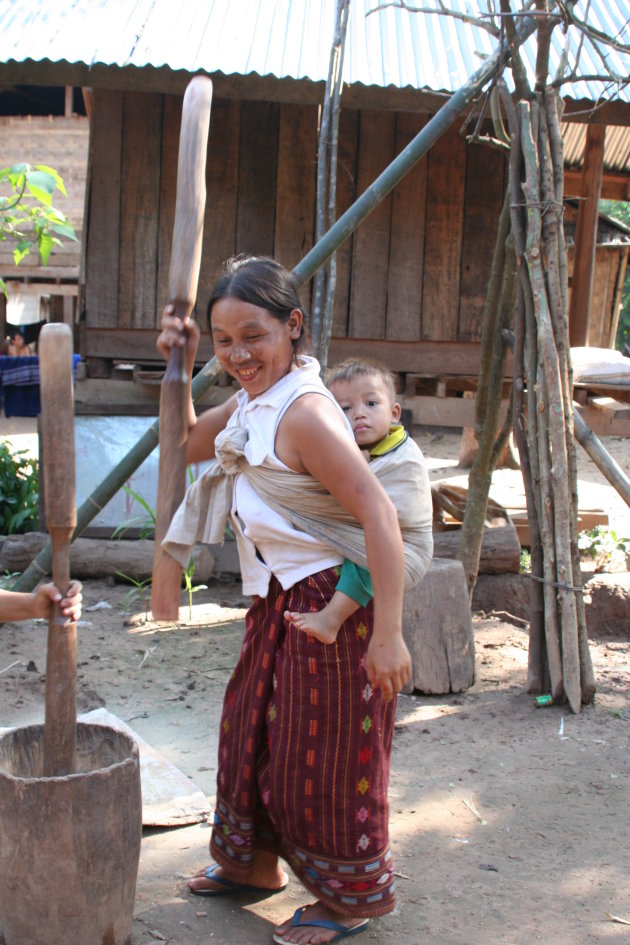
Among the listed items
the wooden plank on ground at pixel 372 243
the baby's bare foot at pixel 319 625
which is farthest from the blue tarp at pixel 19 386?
the baby's bare foot at pixel 319 625

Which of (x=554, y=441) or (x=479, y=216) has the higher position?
(x=479, y=216)

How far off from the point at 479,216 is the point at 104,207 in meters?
2.48

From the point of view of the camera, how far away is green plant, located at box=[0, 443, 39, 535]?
21.4 ft

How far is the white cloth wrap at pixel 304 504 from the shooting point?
82.3 inches

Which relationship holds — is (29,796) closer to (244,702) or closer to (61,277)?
(244,702)

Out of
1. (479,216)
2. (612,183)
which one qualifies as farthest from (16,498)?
(612,183)

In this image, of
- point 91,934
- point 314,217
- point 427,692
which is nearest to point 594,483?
point 314,217

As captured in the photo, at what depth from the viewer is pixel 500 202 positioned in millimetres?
6043

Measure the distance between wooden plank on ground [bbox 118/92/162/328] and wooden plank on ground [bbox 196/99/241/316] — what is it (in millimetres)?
340

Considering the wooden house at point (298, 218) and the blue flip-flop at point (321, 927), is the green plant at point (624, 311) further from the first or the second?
the blue flip-flop at point (321, 927)

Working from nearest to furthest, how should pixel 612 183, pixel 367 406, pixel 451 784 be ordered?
pixel 367 406
pixel 451 784
pixel 612 183

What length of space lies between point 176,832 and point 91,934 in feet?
2.85

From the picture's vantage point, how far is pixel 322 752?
214 centimetres

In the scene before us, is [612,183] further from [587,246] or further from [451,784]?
[451,784]
